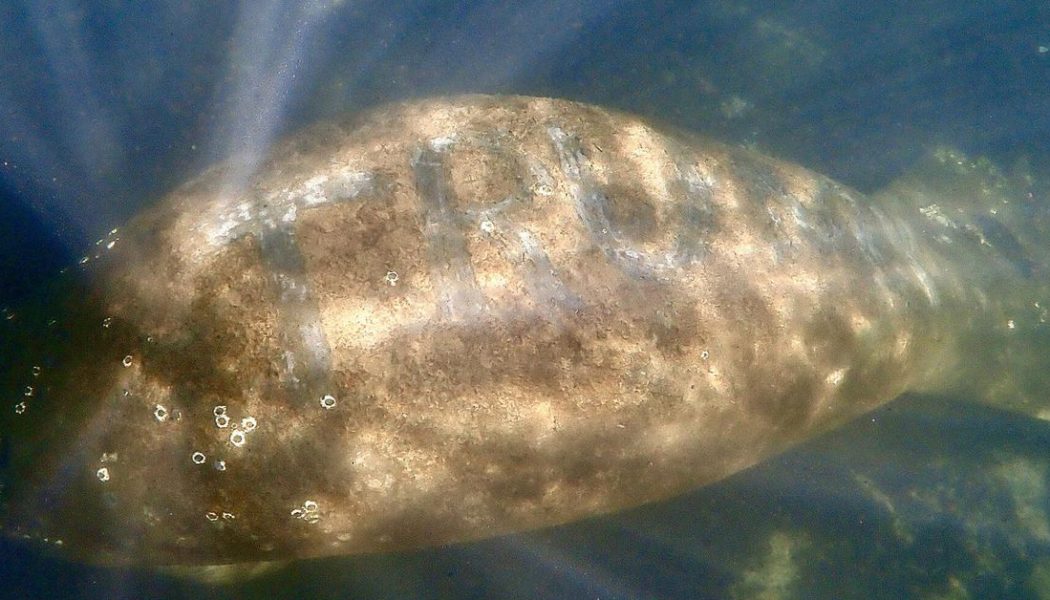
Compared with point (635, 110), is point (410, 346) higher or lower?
lower

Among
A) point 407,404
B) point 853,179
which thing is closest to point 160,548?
point 407,404

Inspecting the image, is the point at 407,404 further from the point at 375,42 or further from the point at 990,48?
the point at 990,48

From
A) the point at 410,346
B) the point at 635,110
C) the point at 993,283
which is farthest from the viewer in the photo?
the point at 635,110

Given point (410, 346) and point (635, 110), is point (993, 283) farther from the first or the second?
point (410, 346)

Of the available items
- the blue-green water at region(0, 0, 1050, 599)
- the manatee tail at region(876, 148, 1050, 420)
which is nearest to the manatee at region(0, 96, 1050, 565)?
the blue-green water at region(0, 0, 1050, 599)

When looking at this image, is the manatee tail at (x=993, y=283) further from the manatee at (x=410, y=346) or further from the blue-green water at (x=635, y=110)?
the manatee at (x=410, y=346)

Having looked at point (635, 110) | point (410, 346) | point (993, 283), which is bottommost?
point (993, 283)

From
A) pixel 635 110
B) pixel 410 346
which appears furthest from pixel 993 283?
pixel 410 346

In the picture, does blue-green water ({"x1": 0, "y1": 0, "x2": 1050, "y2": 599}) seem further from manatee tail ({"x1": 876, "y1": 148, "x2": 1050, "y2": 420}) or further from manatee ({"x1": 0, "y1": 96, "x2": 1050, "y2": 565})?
manatee ({"x1": 0, "y1": 96, "x2": 1050, "y2": 565})
